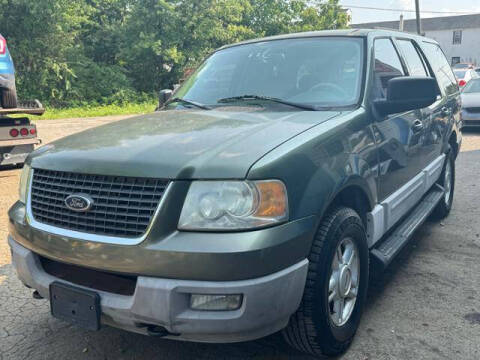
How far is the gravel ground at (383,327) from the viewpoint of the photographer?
2.64m

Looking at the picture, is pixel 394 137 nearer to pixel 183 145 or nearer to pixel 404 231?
pixel 404 231

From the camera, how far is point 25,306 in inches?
127

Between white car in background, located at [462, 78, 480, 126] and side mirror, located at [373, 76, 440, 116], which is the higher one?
side mirror, located at [373, 76, 440, 116]

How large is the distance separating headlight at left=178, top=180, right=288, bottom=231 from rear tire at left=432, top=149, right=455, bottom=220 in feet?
11.5

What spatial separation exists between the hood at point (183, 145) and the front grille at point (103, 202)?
4 centimetres

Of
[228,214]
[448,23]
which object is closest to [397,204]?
[228,214]

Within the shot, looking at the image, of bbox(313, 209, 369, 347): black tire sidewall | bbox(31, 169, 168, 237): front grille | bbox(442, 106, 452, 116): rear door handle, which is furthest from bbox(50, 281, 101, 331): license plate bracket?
bbox(442, 106, 452, 116): rear door handle

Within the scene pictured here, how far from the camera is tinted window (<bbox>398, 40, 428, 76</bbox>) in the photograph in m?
3.95

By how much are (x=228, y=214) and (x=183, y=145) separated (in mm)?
463

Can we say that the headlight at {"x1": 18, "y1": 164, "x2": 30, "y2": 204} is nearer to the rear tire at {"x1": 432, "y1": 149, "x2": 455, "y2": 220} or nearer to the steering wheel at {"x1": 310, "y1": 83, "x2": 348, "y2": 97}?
the steering wheel at {"x1": 310, "y1": 83, "x2": 348, "y2": 97}

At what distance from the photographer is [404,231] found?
3.57 m

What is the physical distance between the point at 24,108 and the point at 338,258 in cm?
601

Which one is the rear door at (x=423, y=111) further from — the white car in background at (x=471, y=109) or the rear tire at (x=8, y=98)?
the white car in background at (x=471, y=109)

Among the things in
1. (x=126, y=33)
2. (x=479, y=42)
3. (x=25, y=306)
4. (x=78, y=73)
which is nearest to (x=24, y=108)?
(x=25, y=306)
